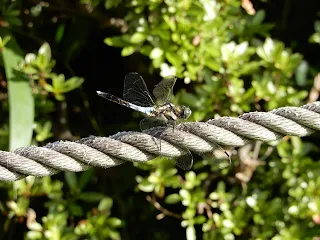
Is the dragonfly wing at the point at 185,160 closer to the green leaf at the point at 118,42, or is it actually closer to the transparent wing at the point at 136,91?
the transparent wing at the point at 136,91

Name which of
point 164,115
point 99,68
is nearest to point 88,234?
point 99,68

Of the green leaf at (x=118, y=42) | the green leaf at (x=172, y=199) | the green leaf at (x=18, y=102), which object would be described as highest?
the green leaf at (x=118, y=42)

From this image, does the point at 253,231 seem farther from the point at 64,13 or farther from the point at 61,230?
the point at 64,13

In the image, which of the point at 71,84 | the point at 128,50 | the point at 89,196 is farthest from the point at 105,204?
the point at 128,50

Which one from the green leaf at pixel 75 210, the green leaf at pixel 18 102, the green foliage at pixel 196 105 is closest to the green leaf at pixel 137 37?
the green foliage at pixel 196 105

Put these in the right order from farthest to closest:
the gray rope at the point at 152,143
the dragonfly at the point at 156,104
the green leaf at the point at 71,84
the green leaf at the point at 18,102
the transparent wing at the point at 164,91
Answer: the green leaf at the point at 71,84 < the green leaf at the point at 18,102 < the transparent wing at the point at 164,91 < the dragonfly at the point at 156,104 < the gray rope at the point at 152,143
